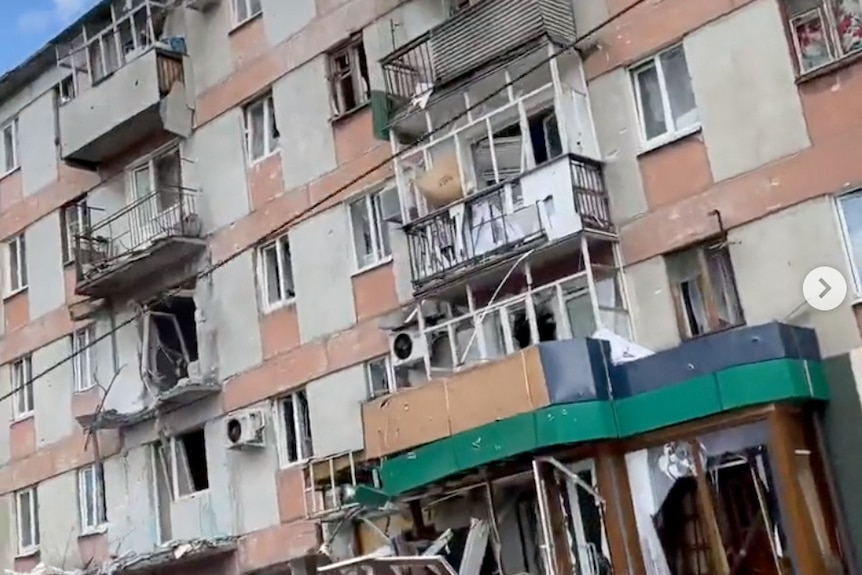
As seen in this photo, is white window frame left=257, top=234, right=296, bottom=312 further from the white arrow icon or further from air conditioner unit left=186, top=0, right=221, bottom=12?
the white arrow icon

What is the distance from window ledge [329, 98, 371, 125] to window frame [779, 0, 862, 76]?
600cm

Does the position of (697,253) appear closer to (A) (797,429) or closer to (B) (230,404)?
(A) (797,429)

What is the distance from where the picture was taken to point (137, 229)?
18438mm

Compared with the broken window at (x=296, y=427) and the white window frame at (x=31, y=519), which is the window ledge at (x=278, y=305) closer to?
the broken window at (x=296, y=427)

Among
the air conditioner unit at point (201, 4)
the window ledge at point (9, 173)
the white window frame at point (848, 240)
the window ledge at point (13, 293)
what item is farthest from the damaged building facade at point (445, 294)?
the window ledge at point (9, 173)

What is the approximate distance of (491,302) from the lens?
44.3 ft

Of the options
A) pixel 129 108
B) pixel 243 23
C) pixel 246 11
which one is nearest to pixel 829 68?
pixel 243 23

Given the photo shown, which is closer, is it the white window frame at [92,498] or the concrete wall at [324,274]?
the concrete wall at [324,274]

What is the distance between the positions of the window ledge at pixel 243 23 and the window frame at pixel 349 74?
72.8 inches

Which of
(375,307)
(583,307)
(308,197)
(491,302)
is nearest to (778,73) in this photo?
(583,307)

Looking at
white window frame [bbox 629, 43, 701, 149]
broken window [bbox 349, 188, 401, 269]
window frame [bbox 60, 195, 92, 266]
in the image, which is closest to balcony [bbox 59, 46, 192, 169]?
window frame [bbox 60, 195, 92, 266]

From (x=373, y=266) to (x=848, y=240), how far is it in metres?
6.39

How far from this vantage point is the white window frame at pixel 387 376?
14.6 meters

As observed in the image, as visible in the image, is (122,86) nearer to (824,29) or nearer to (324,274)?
(324,274)
